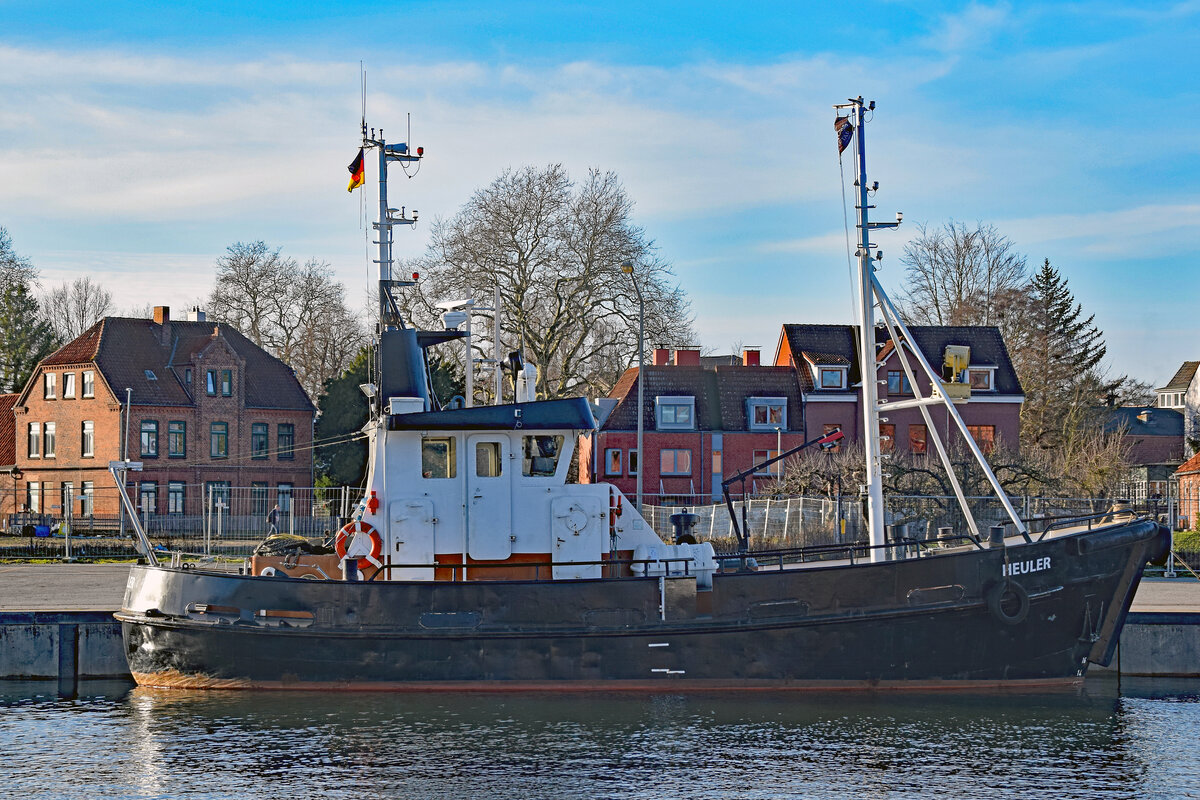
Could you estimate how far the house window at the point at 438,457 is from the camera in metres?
15.2

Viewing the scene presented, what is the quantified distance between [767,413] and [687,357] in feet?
12.8

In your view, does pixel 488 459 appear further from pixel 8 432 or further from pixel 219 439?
pixel 8 432

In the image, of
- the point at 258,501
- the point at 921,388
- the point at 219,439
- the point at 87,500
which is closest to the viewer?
the point at 258,501

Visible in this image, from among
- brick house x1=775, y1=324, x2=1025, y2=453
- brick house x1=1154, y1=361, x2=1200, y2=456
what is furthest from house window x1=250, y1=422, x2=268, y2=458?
brick house x1=1154, y1=361, x2=1200, y2=456

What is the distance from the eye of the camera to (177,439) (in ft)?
149

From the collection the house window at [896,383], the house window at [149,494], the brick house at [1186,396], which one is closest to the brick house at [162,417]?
→ the house window at [149,494]

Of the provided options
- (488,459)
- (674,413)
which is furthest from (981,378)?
(488,459)

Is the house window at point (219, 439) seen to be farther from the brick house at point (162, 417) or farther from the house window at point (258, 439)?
the house window at point (258, 439)

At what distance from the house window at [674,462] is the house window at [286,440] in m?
13.8

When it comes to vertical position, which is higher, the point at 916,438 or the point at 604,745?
the point at 916,438

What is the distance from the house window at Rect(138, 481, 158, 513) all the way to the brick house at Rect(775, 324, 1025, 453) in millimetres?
22271

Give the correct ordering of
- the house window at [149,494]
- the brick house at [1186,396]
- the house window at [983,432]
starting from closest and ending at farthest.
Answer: the house window at [149,494] → the house window at [983,432] → the brick house at [1186,396]

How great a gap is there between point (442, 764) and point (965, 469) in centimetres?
2191

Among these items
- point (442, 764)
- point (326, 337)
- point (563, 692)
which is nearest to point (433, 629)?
point (563, 692)
